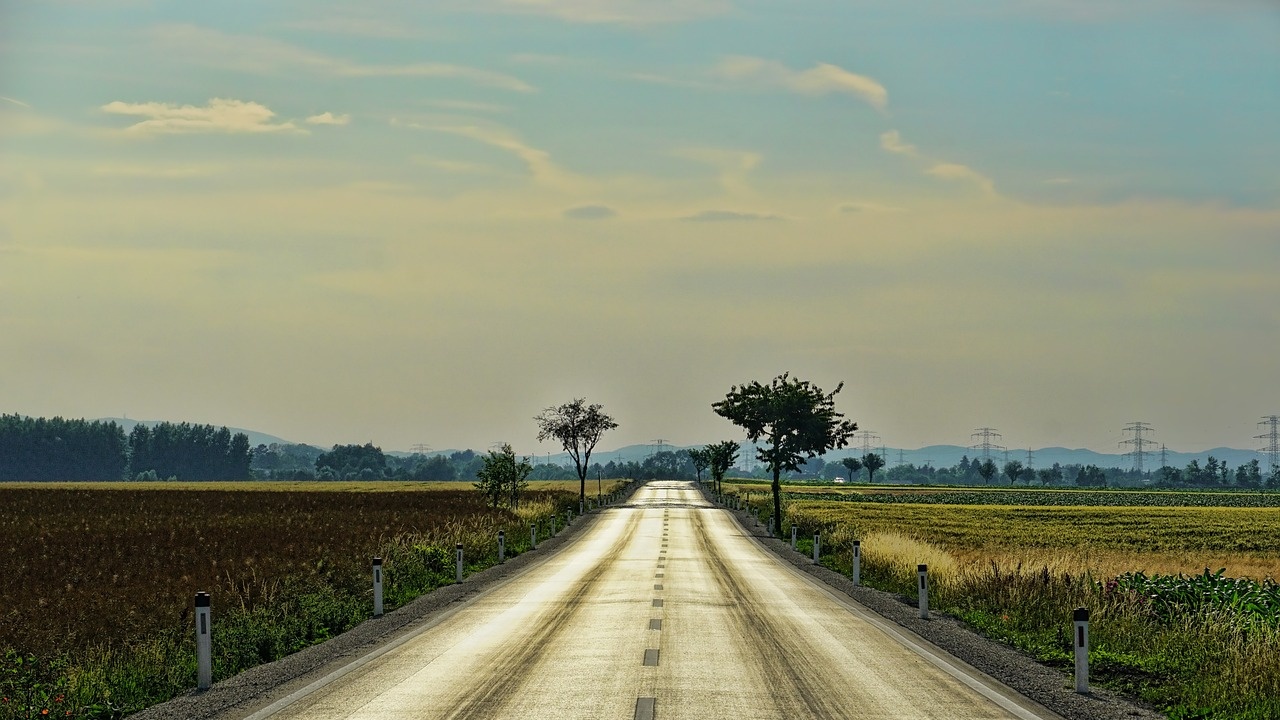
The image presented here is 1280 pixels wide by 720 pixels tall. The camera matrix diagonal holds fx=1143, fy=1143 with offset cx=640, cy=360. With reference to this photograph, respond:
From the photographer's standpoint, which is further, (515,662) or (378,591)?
(378,591)

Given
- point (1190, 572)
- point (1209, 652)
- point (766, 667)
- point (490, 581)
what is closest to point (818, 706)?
point (766, 667)

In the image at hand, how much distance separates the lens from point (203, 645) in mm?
13648

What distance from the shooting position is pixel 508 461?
61.6m

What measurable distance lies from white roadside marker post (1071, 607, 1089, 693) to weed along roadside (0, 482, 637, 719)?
32.7 ft

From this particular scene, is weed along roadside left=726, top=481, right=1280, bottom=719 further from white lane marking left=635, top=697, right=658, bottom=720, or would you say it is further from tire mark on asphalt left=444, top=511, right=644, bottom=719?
tire mark on asphalt left=444, top=511, right=644, bottom=719

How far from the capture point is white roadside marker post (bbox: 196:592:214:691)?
44.3 feet

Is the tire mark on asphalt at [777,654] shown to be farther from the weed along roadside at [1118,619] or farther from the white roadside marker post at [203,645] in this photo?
the white roadside marker post at [203,645]

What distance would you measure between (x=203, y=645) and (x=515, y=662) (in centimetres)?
375

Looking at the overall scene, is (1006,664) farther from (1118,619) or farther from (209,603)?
(209,603)

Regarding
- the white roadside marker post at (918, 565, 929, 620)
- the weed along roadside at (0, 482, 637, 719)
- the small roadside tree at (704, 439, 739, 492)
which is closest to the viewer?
the weed along roadside at (0, 482, 637, 719)

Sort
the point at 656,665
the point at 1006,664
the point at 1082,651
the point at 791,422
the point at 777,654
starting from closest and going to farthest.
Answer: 1. the point at 1082,651
2. the point at 656,665
3. the point at 1006,664
4. the point at 777,654
5. the point at 791,422

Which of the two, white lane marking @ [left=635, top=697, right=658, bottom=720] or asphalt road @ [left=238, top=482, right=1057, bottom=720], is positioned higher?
white lane marking @ [left=635, top=697, right=658, bottom=720]

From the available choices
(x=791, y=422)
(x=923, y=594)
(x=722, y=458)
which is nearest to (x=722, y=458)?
(x=722, y=458)

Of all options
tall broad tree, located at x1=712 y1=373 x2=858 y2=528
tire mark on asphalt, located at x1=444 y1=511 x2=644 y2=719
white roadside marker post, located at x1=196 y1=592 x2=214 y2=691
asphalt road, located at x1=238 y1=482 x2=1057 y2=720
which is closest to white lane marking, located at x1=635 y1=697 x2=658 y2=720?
asphalt road, located at x1=238 y1=482 x2=1057 y2=720
